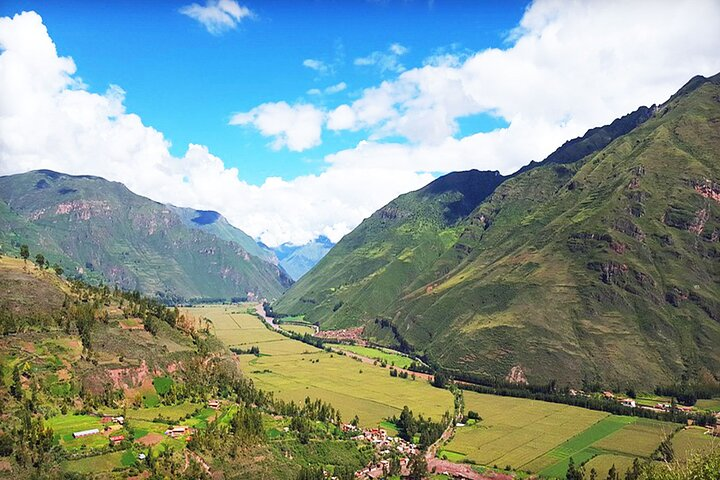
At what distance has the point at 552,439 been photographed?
163125 mm

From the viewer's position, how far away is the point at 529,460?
147 meters

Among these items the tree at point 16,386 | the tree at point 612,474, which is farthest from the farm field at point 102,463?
the tree at point 612,474

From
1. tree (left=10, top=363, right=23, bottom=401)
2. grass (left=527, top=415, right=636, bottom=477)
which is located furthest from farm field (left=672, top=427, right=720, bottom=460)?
tree (left=10, top=363, right=23, bottom=401)

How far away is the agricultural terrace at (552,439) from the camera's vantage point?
146625 mm

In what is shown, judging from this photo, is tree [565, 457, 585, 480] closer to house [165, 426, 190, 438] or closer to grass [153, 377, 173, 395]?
house [165, 426, 190, 438]

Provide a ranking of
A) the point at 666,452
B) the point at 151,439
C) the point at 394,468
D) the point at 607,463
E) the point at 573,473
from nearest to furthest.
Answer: the point at 151,439
the point at 573,473
the point at 394,468
the point at 666,452
the point at 607,463

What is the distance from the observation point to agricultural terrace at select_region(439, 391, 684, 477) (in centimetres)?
14662

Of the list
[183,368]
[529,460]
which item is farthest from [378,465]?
[183,368]

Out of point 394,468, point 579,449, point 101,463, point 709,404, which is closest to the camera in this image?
point 101,463

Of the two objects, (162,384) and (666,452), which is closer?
(666,452)

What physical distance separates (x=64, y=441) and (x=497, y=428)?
124 meters

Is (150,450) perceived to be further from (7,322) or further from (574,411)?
(574,411)

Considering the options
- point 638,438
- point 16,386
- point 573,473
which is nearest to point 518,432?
point 638,438

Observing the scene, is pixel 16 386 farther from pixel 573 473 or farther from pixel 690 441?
pixel 690 441
